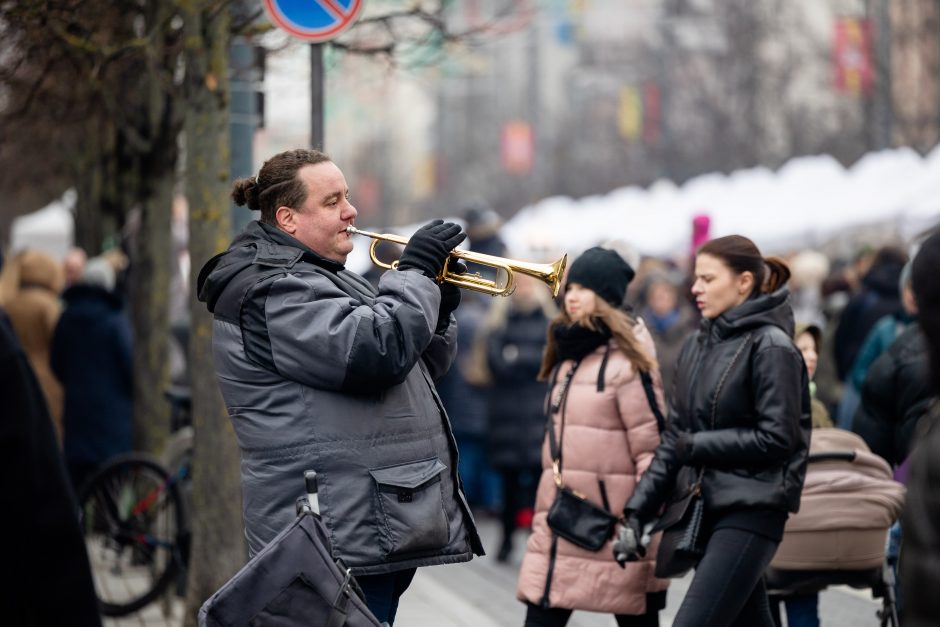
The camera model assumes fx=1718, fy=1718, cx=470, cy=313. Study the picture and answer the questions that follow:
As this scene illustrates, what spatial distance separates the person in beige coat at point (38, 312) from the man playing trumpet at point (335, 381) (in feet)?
24.3

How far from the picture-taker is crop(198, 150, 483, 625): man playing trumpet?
472 centimetres

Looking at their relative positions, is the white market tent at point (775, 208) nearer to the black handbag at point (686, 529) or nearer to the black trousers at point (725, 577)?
the black handbag at point (686, 529)

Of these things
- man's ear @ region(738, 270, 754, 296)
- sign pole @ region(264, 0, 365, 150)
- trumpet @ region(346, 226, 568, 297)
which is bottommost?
man's ear @ region(738, 270, 754, 296)

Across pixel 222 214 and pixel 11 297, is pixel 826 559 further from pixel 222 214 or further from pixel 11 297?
pixel 11 297

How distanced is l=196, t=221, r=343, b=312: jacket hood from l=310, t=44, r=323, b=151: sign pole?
2.49 metres

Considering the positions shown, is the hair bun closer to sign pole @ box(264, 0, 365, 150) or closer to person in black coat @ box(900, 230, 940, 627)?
sign pole @ box(264, 0, 365, 150)

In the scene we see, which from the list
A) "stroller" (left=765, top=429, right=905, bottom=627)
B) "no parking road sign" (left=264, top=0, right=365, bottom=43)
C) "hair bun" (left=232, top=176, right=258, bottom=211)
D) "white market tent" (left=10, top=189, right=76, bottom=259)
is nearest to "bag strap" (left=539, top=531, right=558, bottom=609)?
"stroller" (left=765, top=429, right=905, bottom=627)

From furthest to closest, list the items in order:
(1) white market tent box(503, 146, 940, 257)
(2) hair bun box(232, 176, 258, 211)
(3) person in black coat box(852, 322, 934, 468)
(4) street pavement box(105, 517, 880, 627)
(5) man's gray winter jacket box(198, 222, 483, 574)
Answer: (1) white market tent box(503, 146, 940, 257) < (4) street pavement box(105, 517, 880, 627) < (3) person in black coat box(852, 322, 934, 468) < (2) hair bun box(232, 176, 258, 211) < (5) man's gray winter jacket box(198, 222, 483, 574)

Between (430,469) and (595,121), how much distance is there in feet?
205

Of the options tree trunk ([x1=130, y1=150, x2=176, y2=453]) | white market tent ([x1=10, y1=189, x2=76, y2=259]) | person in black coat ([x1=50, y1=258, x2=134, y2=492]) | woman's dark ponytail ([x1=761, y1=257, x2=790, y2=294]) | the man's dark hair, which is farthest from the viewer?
white market tent ([x1=10, y1=189, x2=76, y2=259])

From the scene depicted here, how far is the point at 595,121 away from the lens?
66.7m

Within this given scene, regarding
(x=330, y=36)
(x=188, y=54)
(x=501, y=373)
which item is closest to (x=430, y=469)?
(x=330, y=36)

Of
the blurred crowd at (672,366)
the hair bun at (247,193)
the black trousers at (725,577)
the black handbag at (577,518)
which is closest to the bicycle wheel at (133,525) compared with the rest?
the blurred crowd at (672,366)

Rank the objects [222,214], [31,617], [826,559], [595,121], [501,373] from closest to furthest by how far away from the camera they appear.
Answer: [31,617], [826,559], [222,214], [501,373], [595,121]
